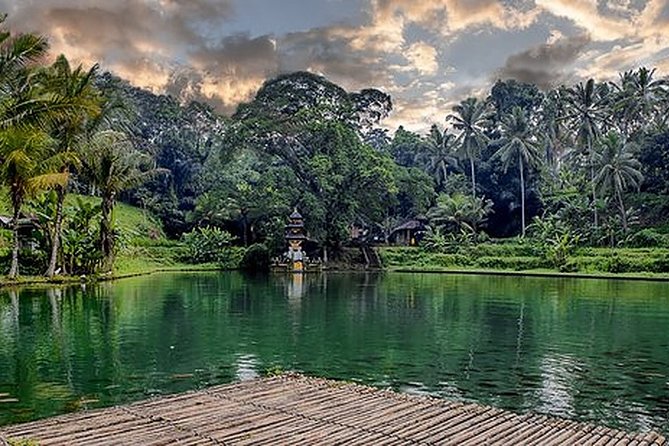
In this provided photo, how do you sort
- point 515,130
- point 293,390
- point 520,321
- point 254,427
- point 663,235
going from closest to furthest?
point 254,427
point 293,390
point 520,321
point 663,235
point 515,130

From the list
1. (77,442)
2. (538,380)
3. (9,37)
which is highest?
(9,37)

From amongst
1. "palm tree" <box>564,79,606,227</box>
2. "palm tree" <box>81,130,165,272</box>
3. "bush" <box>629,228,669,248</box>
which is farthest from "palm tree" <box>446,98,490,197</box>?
"palm tree" <box>81,130,165,272</box>

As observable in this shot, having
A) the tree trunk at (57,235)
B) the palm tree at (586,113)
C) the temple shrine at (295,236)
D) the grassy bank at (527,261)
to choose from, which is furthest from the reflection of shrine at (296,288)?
the palm tree at (586,113)

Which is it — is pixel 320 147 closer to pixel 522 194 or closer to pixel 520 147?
pixel 520 147

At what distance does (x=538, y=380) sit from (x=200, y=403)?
609cm

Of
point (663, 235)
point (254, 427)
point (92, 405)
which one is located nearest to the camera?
point (254, 427)

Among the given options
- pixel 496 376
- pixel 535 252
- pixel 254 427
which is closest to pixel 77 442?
pixel 254 427

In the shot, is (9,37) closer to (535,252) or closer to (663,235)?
(535,252)

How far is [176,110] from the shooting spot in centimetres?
6500

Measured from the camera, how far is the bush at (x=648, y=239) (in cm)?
4084

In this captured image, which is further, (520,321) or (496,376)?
(520,321)

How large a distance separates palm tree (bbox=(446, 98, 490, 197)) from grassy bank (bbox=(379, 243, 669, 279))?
11219 mm

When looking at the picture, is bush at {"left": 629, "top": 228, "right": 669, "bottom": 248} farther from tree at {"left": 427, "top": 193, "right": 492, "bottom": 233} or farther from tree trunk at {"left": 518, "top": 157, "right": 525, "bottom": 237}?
tree at {"left": 427, "top": 193, "right": 492, "bottom": 233}

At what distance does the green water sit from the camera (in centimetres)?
979
